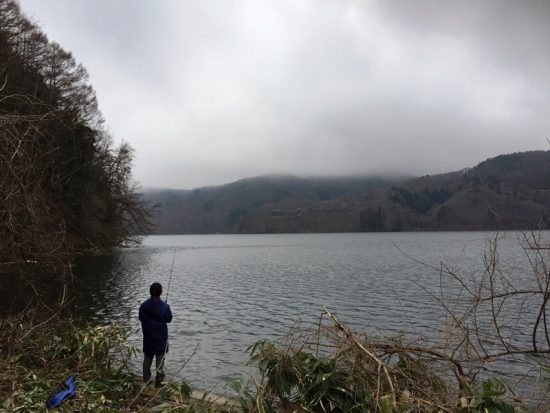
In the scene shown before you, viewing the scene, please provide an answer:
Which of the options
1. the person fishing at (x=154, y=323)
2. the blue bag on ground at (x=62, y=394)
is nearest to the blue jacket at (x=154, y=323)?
the person fishing at (x=154, y=323)

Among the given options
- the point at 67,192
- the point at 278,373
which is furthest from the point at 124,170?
the point at 278,373

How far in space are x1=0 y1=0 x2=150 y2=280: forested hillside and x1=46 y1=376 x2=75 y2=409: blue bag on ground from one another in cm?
202

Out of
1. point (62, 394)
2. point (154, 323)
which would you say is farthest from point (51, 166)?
point (62, 394)

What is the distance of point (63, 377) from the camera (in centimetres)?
788

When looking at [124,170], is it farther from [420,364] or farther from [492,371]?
[420,364]

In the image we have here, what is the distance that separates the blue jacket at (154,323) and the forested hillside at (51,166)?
1.85 meters

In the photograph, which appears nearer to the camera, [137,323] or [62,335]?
[62,335]

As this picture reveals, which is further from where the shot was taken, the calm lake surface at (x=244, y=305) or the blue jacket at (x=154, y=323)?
the calm lake surface at (x=244, y=305)

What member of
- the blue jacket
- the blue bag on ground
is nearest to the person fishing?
the blue jacket

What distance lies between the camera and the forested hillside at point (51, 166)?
Answer: 728 centimetres

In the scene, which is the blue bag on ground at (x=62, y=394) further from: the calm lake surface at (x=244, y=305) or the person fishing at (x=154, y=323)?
the calm lake surface at (x=244, y=305)

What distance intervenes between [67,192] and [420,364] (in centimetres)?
3799

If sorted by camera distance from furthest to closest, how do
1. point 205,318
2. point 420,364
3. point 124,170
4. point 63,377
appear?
point 124,170, point 205,318, point 63,377, point 420,364

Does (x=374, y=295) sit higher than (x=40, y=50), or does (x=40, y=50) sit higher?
(x=40, y=50)
